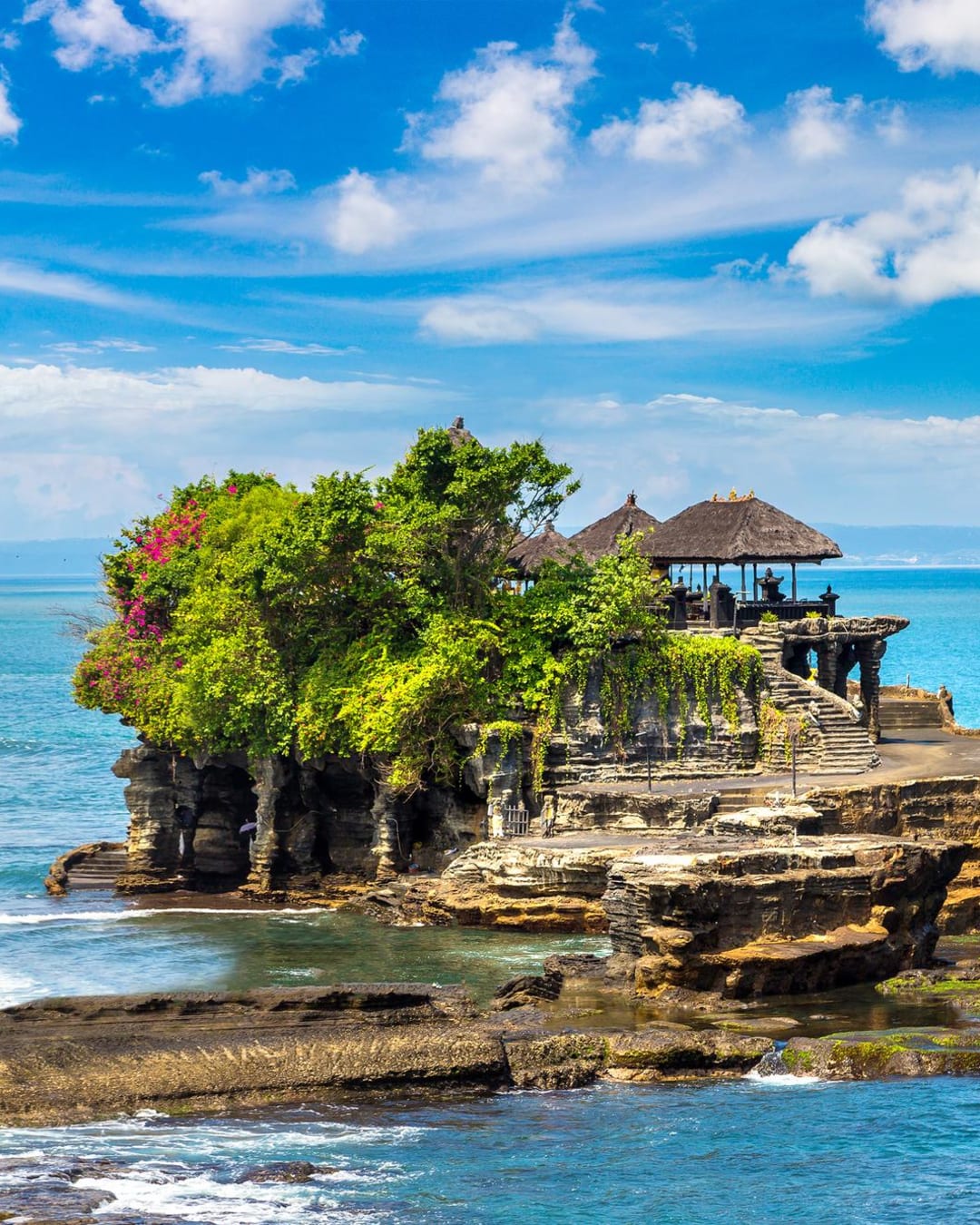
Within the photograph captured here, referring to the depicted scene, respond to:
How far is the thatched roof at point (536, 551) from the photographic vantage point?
194ft

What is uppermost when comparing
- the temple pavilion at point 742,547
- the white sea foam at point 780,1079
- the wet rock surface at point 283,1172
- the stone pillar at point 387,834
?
the temple pavilion at point 742,547

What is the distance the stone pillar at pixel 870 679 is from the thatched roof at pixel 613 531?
8.05 m

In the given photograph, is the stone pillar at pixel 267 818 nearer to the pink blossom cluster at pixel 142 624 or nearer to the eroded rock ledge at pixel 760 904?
the pink blossom cluster at pixel 142 624

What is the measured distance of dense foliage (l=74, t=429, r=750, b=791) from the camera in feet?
163

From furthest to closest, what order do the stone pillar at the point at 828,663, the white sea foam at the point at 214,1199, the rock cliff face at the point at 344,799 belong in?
the stone pillar at the point at 828,663
the rock cliff face at the point at 344,799
the white sea foam at the point at 214,1199

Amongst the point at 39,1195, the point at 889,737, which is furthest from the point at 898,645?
Answer: the point at 39,1195

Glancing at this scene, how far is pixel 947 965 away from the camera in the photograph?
131 ft

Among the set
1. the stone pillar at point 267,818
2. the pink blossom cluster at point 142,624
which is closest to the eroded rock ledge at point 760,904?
the stone pillar at point 267,818

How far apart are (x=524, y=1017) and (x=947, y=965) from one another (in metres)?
11.6

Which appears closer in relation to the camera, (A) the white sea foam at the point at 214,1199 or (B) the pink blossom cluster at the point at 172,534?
(A) the white sea foam at the point at 214,1199

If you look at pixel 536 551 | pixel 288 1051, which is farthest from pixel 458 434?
pixel 288 1051

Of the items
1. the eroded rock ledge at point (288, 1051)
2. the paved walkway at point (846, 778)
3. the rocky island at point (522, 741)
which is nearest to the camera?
the eroded rock ledge at point (288, 1051)

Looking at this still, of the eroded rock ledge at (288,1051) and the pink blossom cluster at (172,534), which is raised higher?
the pink blossom cluster at (172,534)

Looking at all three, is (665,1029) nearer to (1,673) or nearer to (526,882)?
(526,882)
